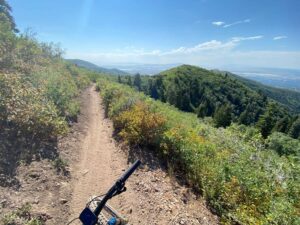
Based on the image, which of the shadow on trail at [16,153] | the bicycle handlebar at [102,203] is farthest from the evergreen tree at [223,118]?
the bicycle handlebar at [102,203]

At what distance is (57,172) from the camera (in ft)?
24.8

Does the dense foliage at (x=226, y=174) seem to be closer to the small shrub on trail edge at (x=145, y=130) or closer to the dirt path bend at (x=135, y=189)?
the small shrub on trail edge at (x=145, y=130)

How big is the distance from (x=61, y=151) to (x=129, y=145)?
2.61 metres

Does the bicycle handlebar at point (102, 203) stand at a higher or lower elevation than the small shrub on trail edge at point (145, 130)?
higher

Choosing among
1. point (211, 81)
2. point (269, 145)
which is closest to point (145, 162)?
point (269, 145)

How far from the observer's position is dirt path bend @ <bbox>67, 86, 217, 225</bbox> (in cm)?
646

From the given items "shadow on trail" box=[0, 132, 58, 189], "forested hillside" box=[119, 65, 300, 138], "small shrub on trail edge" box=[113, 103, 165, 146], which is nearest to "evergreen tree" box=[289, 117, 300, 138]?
"forested hillside" box=[119, 65, 300, 138]

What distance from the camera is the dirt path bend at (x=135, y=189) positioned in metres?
6.46

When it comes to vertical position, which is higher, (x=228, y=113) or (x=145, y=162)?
(x=145, y=162)

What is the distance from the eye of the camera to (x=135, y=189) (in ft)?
24.7

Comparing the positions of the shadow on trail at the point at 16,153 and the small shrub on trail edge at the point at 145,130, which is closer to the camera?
the shadow on trail at the point at 16,153

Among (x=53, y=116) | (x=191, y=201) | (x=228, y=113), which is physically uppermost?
(x=53, y=116)

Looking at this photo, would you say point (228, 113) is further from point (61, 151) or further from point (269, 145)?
point (61, 151)

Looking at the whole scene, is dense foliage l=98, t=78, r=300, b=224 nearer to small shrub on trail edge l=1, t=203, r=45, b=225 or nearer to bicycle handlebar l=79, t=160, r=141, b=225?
bicycle handlebar l=79, t=160, r=141, b=225
